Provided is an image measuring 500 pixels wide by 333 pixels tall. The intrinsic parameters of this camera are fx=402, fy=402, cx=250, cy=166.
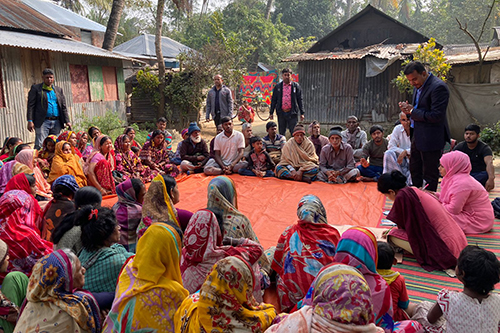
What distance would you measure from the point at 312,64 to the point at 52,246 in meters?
10.6

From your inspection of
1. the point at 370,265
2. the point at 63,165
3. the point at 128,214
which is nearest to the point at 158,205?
the point at 128,214

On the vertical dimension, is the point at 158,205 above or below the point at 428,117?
below

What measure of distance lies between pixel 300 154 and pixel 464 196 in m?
3.07

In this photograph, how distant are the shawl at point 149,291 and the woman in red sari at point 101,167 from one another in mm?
4031

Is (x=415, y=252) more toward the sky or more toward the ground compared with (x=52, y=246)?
more toward the ground

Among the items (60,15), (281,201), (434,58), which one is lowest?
(281,201)

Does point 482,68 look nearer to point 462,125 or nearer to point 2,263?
point 462,125

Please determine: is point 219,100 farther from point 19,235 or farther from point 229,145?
point 19,235

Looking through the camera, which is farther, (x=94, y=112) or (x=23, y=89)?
(x=94, y=112)

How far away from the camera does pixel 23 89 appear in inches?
376

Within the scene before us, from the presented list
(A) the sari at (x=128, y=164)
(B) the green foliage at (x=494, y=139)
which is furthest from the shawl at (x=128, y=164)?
(B) the green foliage at (x=494, y=139)

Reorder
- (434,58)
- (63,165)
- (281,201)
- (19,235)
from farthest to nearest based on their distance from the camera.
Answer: (434,58), (281,201), (63,165), (19,235)

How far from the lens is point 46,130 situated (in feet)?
23.1

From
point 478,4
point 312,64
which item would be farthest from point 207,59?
point 478,4
